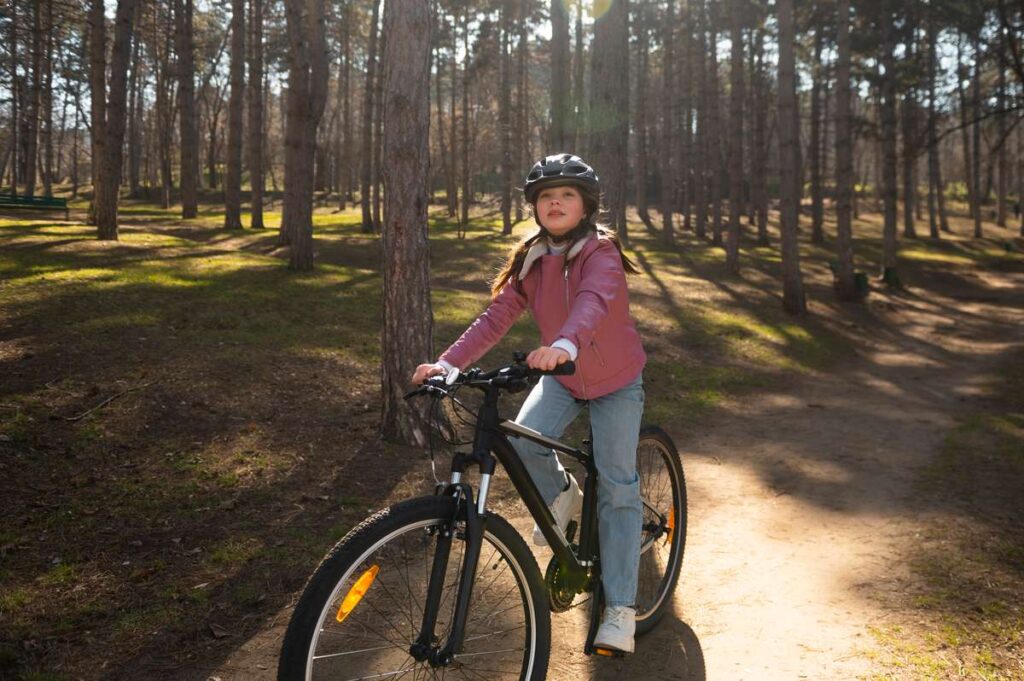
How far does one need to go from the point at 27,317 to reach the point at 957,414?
11.6 metres

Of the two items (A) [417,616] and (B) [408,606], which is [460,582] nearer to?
(A) [417,616]

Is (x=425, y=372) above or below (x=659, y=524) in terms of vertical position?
above

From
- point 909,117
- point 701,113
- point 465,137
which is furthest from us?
point 701,113

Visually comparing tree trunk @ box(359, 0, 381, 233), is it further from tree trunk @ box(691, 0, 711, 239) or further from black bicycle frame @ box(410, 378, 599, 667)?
black bicycle frame @ box(410, 378, 599, 667)

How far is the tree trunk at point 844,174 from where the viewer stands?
65.0ft

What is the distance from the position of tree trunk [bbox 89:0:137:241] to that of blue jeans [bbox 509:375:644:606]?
17.1m

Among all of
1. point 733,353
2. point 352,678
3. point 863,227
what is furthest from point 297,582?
point 863,227

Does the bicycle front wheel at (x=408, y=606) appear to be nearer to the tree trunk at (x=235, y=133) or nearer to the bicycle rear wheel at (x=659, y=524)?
the bicycle rear wheel at (x=659, y=524)

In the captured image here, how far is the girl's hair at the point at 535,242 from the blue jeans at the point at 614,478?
611 millimetres

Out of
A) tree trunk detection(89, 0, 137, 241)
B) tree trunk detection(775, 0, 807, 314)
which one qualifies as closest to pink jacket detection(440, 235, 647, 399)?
tree trunk detection(775, 0, 807, 314)

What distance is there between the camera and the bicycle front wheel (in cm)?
256

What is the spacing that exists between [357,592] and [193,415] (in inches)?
206

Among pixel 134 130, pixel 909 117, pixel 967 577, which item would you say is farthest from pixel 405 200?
pixel 134 130

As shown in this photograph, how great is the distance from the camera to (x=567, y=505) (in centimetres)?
376
